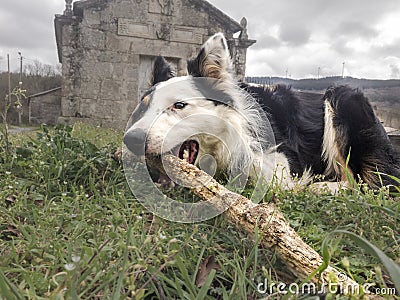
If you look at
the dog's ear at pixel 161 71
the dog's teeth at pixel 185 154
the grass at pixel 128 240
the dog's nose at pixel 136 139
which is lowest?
the grass at pixel 128 240

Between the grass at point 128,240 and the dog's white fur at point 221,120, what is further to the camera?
the dog's white fur at point 221,120

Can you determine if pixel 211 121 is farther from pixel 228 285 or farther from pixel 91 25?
pixel 91 25

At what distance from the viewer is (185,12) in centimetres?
901

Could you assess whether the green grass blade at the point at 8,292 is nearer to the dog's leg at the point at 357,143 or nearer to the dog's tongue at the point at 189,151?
the dog's tongue at the point at 189,151

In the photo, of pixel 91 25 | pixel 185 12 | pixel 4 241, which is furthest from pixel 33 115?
pixel 4 241

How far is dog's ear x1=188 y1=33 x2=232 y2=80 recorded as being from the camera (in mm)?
2635

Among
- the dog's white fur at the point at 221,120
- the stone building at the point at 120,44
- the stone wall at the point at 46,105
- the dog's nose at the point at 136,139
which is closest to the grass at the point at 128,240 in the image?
the dog's nose at the point at 136,139

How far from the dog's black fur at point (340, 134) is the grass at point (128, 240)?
105cm

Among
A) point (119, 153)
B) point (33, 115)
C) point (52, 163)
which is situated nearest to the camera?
point (52, 163)

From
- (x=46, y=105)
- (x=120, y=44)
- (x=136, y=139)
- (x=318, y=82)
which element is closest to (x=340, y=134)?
(x=318, y=82)

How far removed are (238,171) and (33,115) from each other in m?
10.3

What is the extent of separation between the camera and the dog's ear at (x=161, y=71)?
3.13 meters

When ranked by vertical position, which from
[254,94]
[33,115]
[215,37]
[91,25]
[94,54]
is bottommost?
[33,115]

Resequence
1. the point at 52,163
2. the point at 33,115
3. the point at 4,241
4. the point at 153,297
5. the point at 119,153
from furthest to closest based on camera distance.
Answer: the point at 33,115 → the point at 119,153 → the point at 52,163 → the point at 4,241 → the point at 153,297
